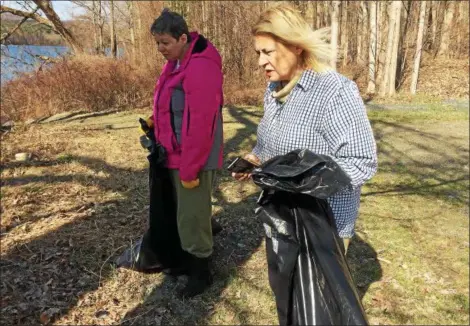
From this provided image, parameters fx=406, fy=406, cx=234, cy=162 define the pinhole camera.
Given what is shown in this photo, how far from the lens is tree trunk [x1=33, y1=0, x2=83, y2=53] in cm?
1283

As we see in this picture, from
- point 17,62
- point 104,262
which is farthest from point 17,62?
point 104,262

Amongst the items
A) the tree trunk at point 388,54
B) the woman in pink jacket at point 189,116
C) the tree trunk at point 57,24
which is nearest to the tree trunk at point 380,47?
the tree trunk at point 388,54

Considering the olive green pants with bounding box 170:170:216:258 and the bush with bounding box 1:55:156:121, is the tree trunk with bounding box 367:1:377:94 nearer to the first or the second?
the bush with bounding box 1:55:156:121

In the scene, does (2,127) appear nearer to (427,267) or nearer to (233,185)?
(233,185)

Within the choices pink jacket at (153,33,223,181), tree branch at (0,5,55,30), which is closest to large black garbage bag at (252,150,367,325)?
pink jacket at (153,33,223,181)

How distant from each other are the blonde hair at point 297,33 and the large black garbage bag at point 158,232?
1.26 m

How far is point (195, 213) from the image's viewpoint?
2.72 m

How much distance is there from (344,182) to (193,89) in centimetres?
120

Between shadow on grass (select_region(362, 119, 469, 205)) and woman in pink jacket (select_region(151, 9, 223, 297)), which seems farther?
shadow on grass (select_region(362, 119, 469, 205))

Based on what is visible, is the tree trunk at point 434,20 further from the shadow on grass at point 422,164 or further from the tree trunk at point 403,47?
the shadow on grass at point 422,164

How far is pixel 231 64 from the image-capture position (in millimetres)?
13664

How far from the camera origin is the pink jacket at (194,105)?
2449 millimetres

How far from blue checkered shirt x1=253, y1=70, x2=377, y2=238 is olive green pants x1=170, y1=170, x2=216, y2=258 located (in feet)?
2.94

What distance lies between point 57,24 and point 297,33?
1396cm
